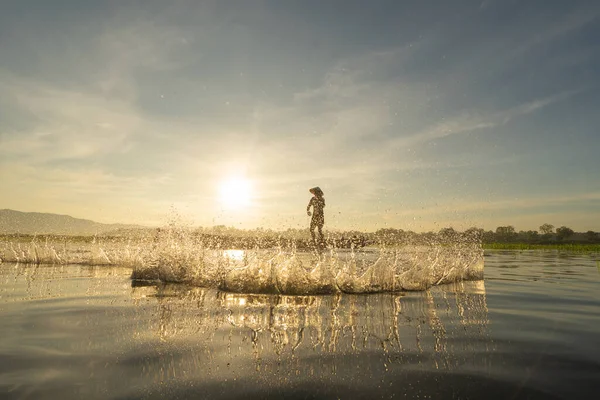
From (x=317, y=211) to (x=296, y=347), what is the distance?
1477 centimetres

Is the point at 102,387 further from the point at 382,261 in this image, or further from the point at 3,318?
the point at 382,261

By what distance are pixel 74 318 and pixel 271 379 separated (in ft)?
12.3

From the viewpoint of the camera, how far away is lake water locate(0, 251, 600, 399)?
2.70 m

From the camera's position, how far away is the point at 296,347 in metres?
3.70

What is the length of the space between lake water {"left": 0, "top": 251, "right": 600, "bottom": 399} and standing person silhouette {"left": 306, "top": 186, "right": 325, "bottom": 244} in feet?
36.7

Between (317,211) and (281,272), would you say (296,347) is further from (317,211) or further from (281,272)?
(317,211)

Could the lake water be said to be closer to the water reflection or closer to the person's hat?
the water reflection

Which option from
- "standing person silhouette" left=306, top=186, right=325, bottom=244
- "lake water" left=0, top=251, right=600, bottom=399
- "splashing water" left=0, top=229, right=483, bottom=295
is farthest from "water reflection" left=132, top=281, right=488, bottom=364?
"standing person silhouette" left=306, top=186, right=325, bottom=244

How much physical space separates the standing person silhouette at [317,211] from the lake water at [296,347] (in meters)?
11.2

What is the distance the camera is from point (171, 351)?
11.6ft

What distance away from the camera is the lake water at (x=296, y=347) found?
2695mm

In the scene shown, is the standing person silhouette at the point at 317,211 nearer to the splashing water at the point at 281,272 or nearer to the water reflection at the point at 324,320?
the splashing water at the point at 281,272

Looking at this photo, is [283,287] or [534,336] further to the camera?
[283,287]

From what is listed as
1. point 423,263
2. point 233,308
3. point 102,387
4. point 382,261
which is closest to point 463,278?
point 423,263
